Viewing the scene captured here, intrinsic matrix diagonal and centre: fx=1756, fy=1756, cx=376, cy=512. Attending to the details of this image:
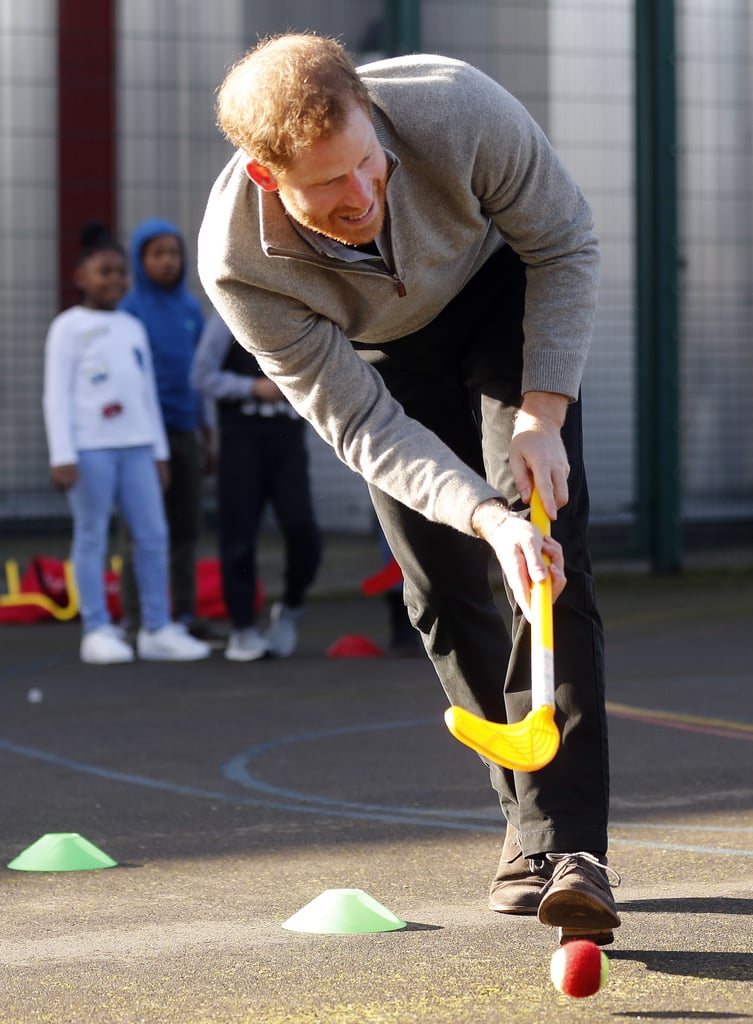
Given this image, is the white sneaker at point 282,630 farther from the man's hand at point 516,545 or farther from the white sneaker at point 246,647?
the man's hand at point 516,545

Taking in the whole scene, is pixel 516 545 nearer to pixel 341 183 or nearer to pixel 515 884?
pixel 341 183

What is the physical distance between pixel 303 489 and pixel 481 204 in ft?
12.8

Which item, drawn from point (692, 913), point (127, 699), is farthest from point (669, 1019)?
point (127, 699)

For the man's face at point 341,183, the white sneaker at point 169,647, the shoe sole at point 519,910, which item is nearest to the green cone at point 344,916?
the shoe sole at point 519,910

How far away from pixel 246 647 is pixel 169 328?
4.61 ft

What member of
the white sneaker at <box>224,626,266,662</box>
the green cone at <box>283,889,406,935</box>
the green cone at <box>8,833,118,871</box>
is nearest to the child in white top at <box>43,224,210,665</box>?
the white sneaker at <box>224,626,266,662</box>

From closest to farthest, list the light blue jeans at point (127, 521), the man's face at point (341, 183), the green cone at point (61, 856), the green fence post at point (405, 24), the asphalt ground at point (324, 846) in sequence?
the man's face at point (341, 183) < the asphalt ground at point (324, 846) < the green cone at point (61, 856) < the light blue jeans at point (127, 521) < the green fence post at point (405, 24)

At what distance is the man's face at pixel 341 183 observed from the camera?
2.43m

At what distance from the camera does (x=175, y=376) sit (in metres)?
7.24

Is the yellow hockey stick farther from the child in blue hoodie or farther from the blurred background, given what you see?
the blurred background

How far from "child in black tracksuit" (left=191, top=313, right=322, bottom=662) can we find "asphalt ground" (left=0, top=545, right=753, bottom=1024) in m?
0.30

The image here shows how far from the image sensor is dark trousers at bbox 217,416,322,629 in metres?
6.61

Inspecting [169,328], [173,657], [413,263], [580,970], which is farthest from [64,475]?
[580,970]

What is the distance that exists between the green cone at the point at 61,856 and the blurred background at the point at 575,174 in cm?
579
